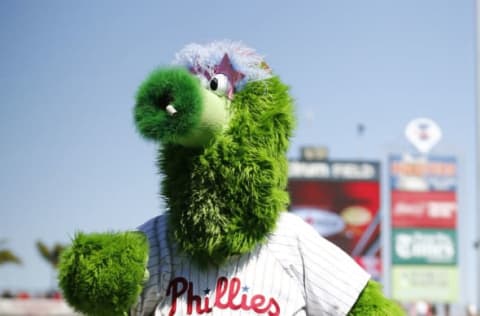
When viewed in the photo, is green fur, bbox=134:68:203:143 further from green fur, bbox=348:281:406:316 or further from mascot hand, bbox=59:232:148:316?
green fur, bbox=348:281:406:316

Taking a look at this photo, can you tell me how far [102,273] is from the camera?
2.83 metres

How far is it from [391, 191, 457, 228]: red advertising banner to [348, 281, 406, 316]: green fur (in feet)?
77.0

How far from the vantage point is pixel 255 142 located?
119 inches

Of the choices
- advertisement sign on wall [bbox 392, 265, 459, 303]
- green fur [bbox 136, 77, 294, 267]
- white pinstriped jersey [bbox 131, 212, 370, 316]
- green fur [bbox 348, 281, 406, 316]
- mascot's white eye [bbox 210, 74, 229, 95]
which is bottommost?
advertisement sign on wall [bbox 392, 265, 459, 303]

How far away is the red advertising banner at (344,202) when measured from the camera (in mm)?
26344

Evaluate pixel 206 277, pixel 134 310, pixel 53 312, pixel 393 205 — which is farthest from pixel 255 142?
pixel 393 205

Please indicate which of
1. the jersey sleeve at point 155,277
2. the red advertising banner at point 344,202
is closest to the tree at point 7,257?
the red advertising banner at point 344,202

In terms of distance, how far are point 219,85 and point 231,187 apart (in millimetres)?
353

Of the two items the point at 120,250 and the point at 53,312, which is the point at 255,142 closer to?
the point at 120,250

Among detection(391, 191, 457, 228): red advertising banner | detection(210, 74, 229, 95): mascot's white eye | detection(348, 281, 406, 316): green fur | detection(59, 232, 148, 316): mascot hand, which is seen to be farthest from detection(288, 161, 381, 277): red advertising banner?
detection(59, 232, 148, 316): mascot hand

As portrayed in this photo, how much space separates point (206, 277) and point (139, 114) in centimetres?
57

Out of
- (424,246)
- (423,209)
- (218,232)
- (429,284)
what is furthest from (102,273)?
(429,284)

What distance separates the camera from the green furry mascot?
2.87 m

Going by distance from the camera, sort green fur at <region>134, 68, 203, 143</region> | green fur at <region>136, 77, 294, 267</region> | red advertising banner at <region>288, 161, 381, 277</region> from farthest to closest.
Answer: red advertising banner at <region>288, 161, 381, 277</region>
green fur at <region>136, 77, 294, 267</region>
green fur at <region>134, 68, 203, 143</region>
